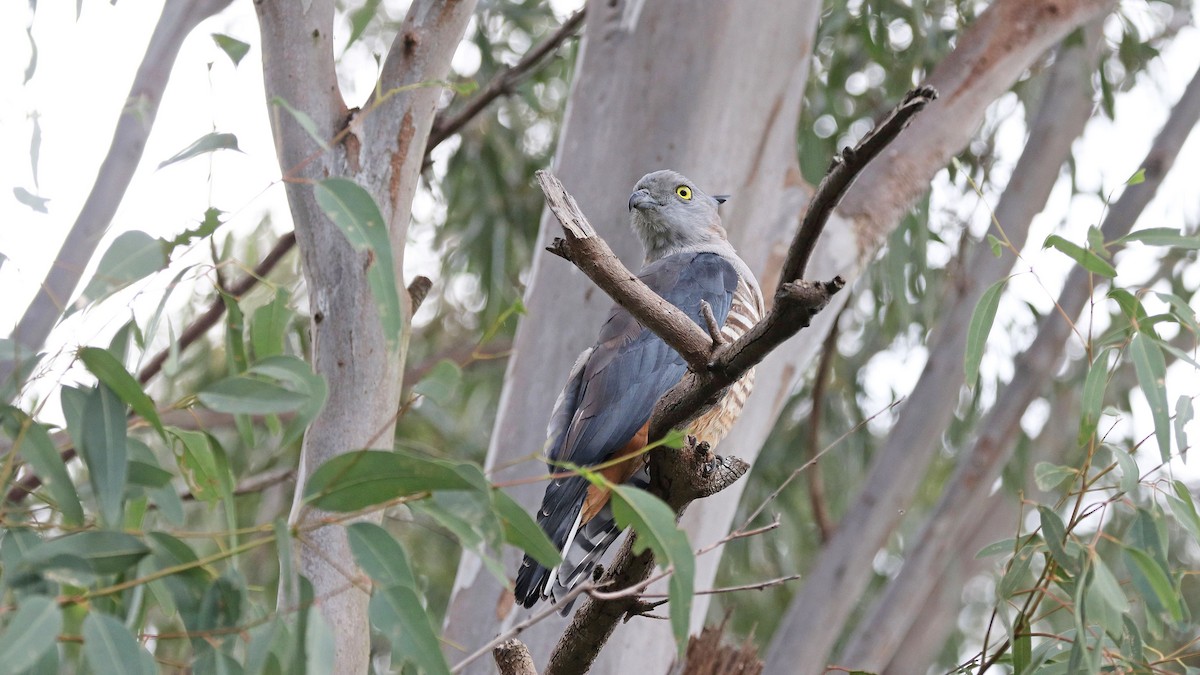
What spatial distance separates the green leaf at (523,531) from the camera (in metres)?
1.44

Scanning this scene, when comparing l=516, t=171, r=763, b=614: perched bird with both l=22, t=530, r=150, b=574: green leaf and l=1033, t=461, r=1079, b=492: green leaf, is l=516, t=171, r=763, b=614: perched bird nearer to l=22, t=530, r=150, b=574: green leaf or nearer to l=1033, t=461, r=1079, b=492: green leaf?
l=1033, t=461, r=1079, b=492: green leaf

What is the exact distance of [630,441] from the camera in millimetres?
2256

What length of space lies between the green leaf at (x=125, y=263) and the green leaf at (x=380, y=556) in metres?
0.41

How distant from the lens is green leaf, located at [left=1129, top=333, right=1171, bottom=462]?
2086mm

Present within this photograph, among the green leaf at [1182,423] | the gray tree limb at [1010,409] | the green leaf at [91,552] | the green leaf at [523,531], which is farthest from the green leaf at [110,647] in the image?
the gray tree limb at [1010,409]

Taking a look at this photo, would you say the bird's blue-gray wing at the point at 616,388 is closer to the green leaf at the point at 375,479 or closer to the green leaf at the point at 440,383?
the green leaf at the point at 440,383

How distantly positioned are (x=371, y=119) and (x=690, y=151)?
102 cm

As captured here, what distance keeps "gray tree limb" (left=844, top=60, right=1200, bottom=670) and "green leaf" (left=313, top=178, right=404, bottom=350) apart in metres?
2.82

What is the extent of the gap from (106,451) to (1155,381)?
1786mm

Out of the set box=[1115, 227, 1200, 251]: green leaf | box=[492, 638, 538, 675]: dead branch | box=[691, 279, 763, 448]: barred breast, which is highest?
box=[1115, 227, 1200, 251]: green leaf

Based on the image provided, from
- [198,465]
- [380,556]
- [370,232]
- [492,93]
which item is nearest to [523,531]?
[380,556]

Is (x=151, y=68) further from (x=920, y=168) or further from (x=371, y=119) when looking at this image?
(x=920, y=168)

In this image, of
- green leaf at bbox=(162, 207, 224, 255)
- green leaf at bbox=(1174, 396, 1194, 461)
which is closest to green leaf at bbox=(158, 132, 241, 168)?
green leaf at bbox=(162, 207, 224, 255)

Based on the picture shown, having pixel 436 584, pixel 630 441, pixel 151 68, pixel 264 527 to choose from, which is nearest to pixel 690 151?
pixel 630 441
